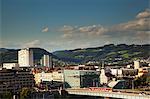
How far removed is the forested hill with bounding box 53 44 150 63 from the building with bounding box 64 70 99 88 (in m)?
11.3

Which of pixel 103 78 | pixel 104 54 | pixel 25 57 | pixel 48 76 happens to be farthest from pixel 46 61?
pixel 104 54

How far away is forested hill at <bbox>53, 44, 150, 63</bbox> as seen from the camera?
21.8m

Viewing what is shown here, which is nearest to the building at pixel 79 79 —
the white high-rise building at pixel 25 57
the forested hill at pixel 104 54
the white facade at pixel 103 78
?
the white facade at pixel 103 78

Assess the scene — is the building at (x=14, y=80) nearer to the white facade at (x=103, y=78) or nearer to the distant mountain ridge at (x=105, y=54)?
the white facade at (x=103, y=78)

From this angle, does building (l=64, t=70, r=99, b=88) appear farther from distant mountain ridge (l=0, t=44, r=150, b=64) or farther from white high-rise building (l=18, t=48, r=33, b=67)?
distant mountain ridge (l=0, t=44, r=150, b=64)

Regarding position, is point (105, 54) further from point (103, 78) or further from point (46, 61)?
point (103, 78)

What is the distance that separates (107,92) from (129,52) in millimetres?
16612

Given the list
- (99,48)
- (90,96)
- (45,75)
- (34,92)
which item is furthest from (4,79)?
(99,48)

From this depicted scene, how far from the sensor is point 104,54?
23938mm

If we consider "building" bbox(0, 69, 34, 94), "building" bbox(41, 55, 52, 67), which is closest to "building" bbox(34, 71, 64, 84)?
"building" bbox(0, 69, 34, 94)

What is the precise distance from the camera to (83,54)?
23.9 meters

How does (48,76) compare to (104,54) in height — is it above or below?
below

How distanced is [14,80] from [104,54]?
53.4 ft

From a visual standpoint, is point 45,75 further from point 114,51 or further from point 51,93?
point 114,51
